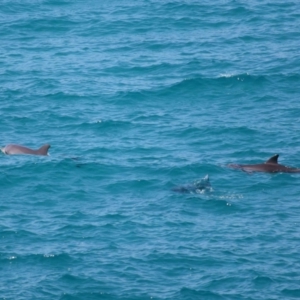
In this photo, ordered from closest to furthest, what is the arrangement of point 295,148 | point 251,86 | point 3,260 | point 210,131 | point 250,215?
point 3,260
point 250,215
point 295,148
point 210,131
point 251,86

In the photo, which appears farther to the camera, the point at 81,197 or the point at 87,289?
the point at 81,197

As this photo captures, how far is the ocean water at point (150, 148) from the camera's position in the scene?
2473 cm

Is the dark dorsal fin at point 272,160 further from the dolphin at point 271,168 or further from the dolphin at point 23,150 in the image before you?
the dolphin at point 23,150

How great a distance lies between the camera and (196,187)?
98.1ft

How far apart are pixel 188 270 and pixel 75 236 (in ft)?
13.9

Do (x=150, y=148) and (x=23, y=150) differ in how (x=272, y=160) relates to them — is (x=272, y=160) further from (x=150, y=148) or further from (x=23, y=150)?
(x=23, y=150)

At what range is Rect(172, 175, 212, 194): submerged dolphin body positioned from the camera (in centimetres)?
2964

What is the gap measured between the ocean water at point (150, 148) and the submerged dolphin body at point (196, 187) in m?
0.28

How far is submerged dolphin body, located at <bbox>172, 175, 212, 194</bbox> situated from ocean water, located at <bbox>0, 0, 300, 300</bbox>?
0.28 m

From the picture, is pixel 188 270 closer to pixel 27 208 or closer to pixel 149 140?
pixel 27 208

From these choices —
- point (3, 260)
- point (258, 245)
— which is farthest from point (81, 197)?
point (258, 245)

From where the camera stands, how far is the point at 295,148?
109 feet

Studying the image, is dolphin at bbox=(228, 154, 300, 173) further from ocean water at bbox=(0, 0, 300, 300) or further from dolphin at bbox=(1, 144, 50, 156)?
dolphin at bbox=(1, 144, 50, 156)

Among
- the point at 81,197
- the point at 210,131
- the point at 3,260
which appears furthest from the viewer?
the point at 210,131
